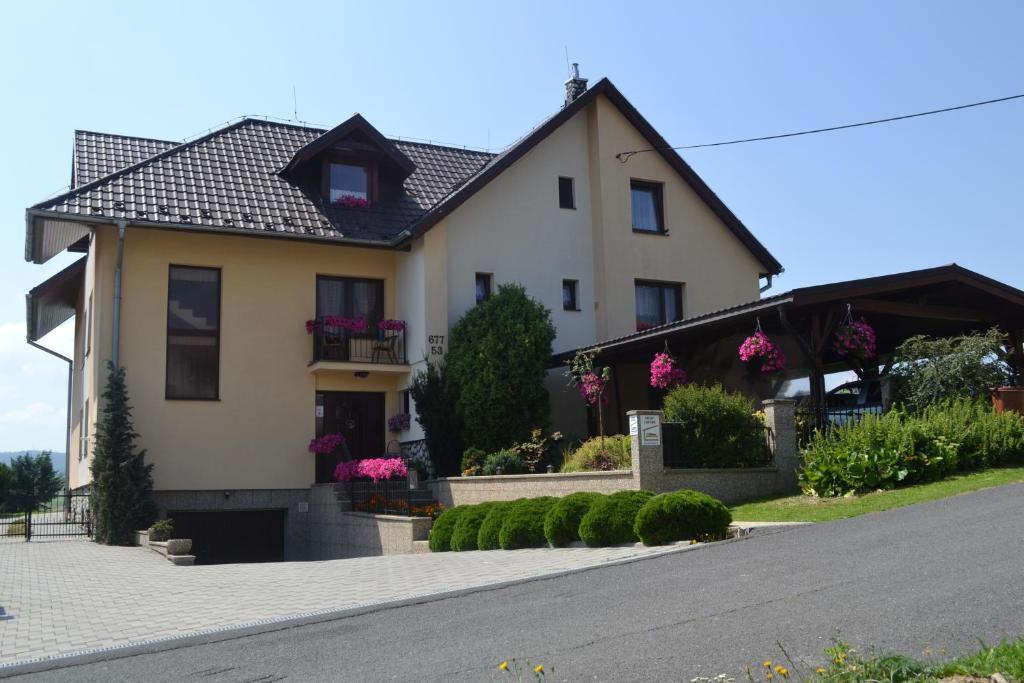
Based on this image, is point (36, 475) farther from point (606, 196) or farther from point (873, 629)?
point (873, 629)

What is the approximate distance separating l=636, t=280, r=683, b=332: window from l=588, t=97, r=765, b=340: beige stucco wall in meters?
0.27

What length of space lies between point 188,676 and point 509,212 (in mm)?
17582

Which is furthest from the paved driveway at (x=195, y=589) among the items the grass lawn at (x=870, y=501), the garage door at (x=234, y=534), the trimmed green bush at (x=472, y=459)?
the garage door at (x=234, y=534)

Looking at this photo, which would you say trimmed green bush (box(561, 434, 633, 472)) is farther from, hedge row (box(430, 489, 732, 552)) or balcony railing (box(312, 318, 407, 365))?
balcony railing (box(312, 318, 407, 365))

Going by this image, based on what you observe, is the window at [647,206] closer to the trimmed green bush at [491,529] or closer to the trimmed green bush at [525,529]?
the trimmed green bush at [491,529]

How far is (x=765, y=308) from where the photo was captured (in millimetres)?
16375

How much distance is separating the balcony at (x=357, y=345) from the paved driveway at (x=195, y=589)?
677 cm

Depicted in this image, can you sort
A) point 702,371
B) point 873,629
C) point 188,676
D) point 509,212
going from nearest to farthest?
point 873,629 < point 188,676 < point 702,371 < point 509,212

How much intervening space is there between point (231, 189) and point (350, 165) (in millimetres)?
3098

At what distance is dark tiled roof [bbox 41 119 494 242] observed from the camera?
21141 millimetres

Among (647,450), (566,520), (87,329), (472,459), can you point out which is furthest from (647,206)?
(87,329)

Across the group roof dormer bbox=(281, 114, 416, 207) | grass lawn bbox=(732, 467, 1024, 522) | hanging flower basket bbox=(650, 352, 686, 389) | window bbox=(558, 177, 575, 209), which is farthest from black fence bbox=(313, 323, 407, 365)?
grass lawn bbox=(732, 467, 1024, 522)

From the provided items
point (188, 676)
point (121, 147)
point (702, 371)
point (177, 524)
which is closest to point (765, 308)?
point (702, 371)

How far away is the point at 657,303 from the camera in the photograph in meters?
25.5
